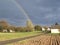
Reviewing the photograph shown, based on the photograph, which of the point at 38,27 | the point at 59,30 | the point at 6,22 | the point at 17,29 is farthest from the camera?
the point at 38,27

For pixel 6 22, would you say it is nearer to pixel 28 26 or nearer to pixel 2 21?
pixel 2 21

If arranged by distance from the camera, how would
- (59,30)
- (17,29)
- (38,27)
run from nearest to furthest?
1. (59,30)
2. (17,29)
3. (38,27)

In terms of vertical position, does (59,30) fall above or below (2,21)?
below

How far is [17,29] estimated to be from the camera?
13462 centimetres

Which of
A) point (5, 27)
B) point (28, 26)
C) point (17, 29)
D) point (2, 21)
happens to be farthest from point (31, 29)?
point (2, 21)

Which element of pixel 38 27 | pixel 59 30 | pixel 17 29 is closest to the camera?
pixel 59 30

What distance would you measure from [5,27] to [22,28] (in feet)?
57.4

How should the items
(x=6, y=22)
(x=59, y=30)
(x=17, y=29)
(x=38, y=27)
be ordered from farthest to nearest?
(x=38, y=27)
(x=6, y=22)
(x=17, y=29)
(x=59, y=30)

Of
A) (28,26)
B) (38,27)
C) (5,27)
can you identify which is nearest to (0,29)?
(5,27)

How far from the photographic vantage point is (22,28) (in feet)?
427

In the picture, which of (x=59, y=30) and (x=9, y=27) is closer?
(x=59, y=30)

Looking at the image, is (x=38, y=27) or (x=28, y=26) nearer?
(x=28, y=26)

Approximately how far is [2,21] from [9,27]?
1648cm

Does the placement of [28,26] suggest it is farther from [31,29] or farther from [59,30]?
[59,30]
